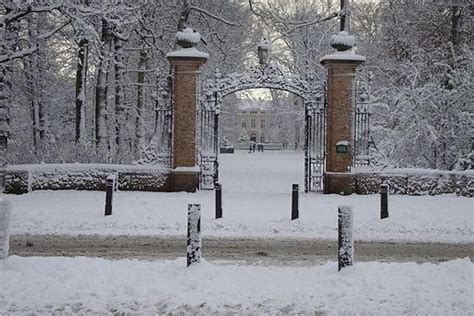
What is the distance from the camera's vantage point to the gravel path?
1002 cm

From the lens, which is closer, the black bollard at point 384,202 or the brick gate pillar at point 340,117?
the black bollard at point 384,202

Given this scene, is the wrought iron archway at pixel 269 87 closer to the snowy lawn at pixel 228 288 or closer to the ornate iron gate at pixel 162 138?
the ornate iron gate at pixel 162 138

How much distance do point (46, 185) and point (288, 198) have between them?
756 cm

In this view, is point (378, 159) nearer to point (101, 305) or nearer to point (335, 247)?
Result: point (335, 247)

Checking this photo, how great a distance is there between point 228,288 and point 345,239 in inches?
76.1

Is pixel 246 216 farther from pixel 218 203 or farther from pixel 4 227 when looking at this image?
pixel 4 227

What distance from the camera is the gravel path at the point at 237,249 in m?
10.0

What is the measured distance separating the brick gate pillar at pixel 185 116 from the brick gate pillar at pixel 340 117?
4159mm

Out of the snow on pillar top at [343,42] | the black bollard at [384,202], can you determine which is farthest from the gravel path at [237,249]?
the snow on pillar top at [343,42]

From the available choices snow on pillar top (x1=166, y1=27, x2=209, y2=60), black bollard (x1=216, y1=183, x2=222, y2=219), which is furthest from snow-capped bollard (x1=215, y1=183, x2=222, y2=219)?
snow on pillar top (x1=166, y1=27, x2=209, y2=60)

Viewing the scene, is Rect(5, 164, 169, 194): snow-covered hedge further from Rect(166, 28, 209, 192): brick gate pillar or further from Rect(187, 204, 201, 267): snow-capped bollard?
Rect(187, 204, 201, 267): snow-capped bollard

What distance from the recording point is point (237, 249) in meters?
10.7

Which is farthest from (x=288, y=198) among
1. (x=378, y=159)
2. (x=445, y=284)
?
(x=445, y=284)

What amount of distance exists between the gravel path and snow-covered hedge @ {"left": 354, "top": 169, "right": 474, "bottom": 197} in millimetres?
6954
